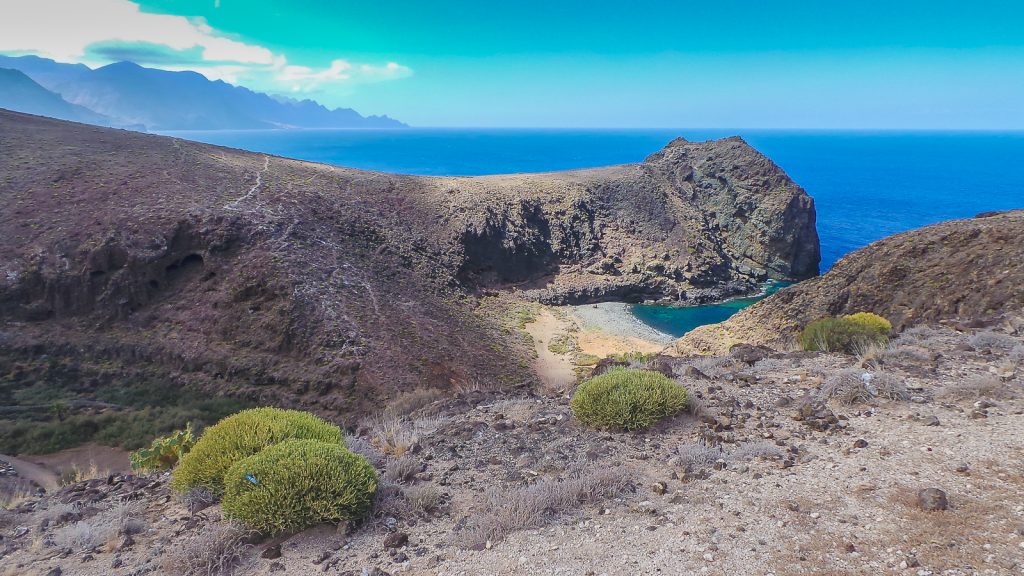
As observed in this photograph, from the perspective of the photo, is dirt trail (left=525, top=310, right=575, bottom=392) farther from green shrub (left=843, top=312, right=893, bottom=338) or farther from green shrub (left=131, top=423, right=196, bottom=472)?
green shrub (left=131, top=423, right=196, bottom=472)

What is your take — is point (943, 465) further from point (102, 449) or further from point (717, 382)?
point (102, 449)

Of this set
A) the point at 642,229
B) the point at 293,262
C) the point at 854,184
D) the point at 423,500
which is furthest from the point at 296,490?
the point at 854,184

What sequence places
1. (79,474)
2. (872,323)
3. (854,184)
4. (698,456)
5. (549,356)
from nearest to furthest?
(698,456)
(79,474)
(872,323)
(549,356)
(854,184)

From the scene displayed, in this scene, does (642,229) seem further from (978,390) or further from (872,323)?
(978,390)

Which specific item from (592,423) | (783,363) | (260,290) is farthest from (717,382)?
(260,290)

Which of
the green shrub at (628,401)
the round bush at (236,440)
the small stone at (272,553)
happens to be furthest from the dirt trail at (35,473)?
the green shrub at (628,401)
